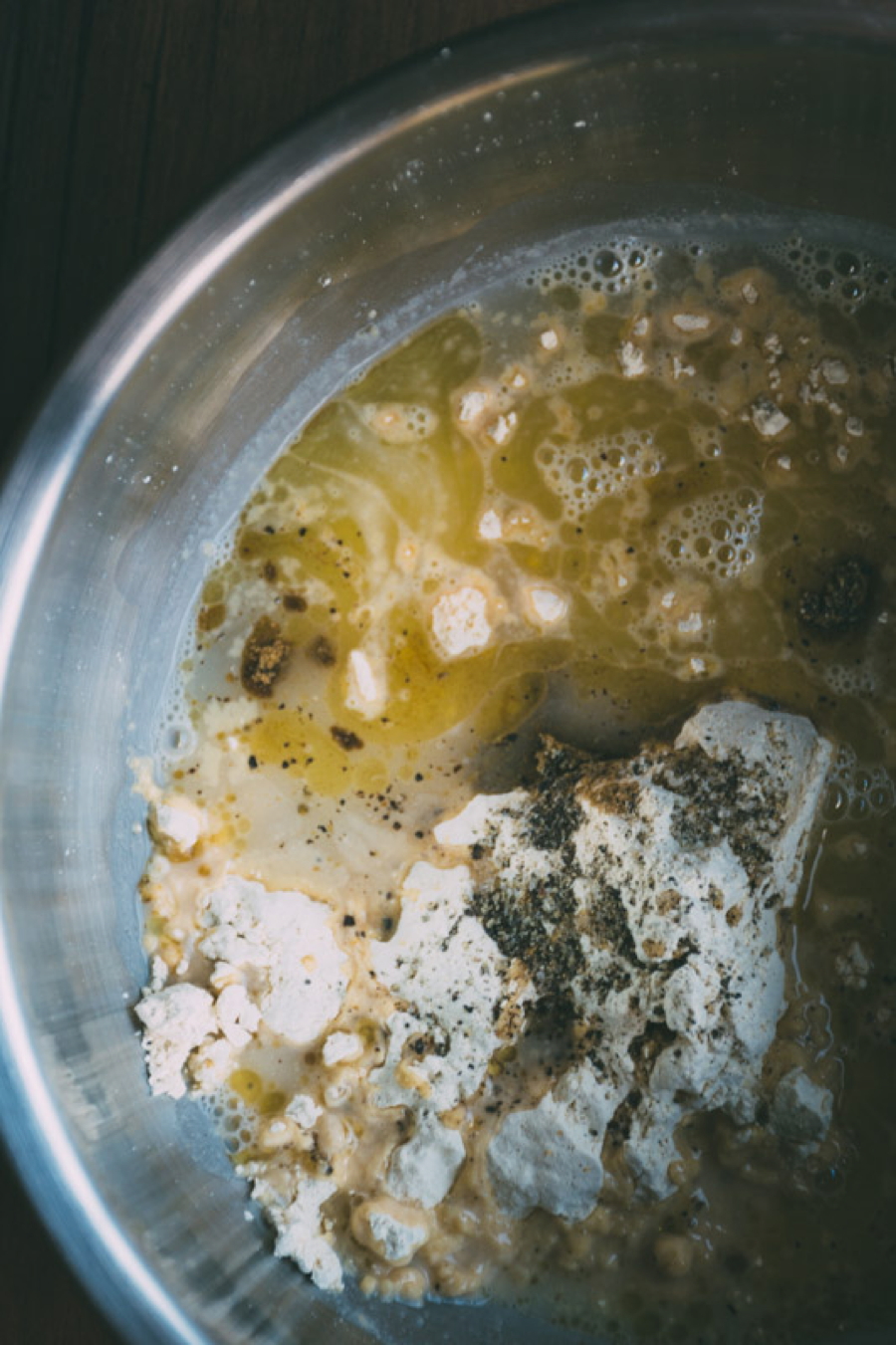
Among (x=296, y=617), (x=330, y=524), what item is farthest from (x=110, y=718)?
(x=330, y=524)

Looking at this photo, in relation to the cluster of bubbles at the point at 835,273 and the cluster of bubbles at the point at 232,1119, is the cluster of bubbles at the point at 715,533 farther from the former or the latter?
the cluster of bubbles at the point at 232,1119

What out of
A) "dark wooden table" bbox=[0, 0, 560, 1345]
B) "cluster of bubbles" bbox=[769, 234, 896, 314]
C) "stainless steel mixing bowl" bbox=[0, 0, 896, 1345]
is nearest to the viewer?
"stainless steel mixing bowl" bbox=[0, 0, 896, 1345]

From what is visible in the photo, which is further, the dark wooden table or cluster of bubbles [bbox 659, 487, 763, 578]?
cluster of bubbles [bbox 659, 487, 763, 578]

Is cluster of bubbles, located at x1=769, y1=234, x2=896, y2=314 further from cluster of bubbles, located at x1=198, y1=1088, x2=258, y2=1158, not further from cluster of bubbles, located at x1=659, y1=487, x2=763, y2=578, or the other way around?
cluster of bubbles, located at x1=198, y1=1088, x2=258, y2=1158

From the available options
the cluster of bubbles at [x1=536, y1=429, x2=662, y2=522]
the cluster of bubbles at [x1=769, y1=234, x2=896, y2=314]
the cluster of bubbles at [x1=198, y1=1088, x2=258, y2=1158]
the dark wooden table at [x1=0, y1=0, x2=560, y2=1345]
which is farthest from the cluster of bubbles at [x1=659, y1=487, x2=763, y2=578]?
the cluster of bubbles at [x1=198, y1=1088, x2=258, y2=1158]

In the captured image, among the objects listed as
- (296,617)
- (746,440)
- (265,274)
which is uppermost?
(265,274)

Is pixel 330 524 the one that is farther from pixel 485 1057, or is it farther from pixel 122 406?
pixel 485 1057

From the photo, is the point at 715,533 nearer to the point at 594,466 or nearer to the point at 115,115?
the point at 594,466

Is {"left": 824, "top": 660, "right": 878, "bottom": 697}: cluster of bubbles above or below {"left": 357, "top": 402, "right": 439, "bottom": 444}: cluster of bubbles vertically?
below
